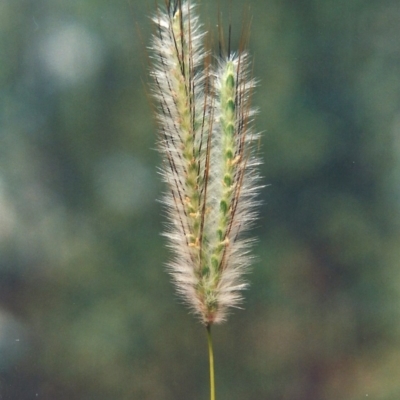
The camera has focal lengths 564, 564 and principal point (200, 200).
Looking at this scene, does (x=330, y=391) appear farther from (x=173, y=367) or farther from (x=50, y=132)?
(x=50, y=132)

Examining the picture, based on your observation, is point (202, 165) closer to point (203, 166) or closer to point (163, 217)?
point (203, 166)

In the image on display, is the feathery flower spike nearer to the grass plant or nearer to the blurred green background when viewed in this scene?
the grass plant

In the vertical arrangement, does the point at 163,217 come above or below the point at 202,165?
below

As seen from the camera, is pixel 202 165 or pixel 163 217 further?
pixel 163 217

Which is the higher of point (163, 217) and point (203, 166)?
point (203, 166)

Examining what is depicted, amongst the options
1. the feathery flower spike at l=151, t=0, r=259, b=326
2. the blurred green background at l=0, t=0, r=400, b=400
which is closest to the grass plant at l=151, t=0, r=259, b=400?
the feathery flower spike at l=151, t=0, r=259, b=326

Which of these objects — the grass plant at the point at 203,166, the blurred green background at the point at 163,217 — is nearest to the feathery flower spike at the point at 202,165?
the grass plant at the point at 203,166

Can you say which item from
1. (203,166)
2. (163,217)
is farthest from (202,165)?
(163,217)

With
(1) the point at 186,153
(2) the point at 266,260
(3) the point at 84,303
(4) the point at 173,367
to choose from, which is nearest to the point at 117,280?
(3) the point at 84,303
